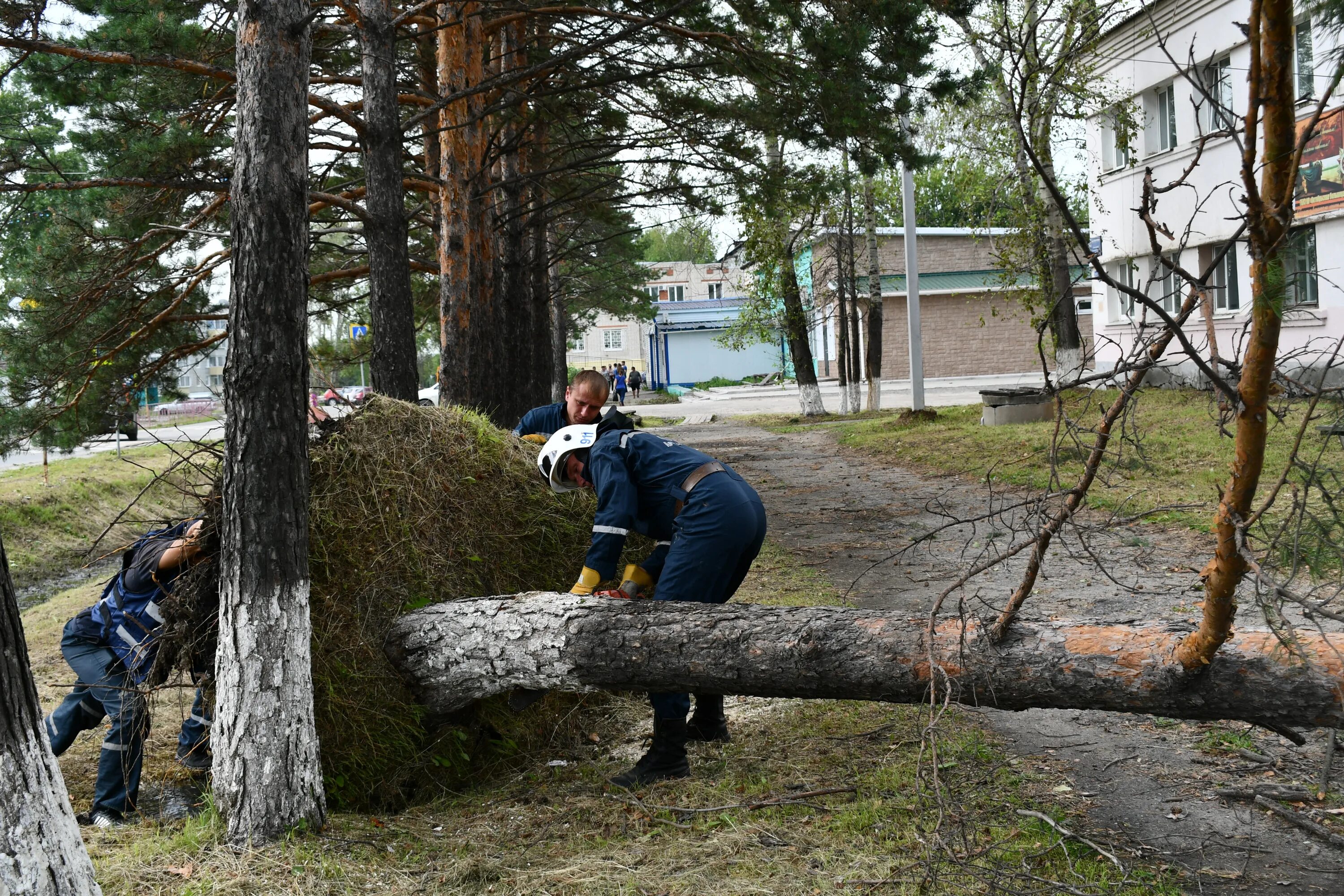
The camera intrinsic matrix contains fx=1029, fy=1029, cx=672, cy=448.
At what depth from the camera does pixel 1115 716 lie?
4.86m

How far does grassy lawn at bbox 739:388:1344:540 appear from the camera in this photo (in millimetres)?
5496

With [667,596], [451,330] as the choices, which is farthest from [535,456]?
[451,330]

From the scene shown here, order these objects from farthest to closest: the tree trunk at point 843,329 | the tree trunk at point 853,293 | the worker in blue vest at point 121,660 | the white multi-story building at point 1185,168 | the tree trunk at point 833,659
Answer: the tree trunk at point 843,329 → the tree trunk at point 853,293 → the white multi-story building at point 1185,168 → the worker in blue vest at point 121,660 → the tree trunk at point 833,659

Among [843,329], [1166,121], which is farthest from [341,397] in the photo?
[843,329]

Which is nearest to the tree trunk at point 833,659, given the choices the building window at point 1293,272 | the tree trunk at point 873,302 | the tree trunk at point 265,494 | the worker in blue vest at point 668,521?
the worker in blue vest at point 668,521

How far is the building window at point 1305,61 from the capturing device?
3246 millimetres

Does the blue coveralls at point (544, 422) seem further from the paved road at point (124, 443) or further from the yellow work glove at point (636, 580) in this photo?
the paved road at point (124, 443)

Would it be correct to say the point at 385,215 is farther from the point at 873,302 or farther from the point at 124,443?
the point at 873,302

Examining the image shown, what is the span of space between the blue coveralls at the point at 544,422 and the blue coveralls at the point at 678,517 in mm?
1263

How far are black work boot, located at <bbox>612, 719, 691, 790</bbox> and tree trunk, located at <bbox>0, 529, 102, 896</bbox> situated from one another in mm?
2265

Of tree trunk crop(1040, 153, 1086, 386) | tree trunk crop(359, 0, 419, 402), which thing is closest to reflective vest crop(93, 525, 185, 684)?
tree trunk crop(359, 0, 419, 402)

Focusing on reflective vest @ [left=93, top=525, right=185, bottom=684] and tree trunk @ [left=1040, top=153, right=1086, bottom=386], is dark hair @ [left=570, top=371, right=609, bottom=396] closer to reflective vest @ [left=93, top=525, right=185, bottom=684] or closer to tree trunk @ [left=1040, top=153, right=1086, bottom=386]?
reflective vest @ [left=93, top=525, right=185, bottom=684]

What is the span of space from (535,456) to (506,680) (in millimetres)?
1710

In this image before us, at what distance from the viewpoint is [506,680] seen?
448 cm
